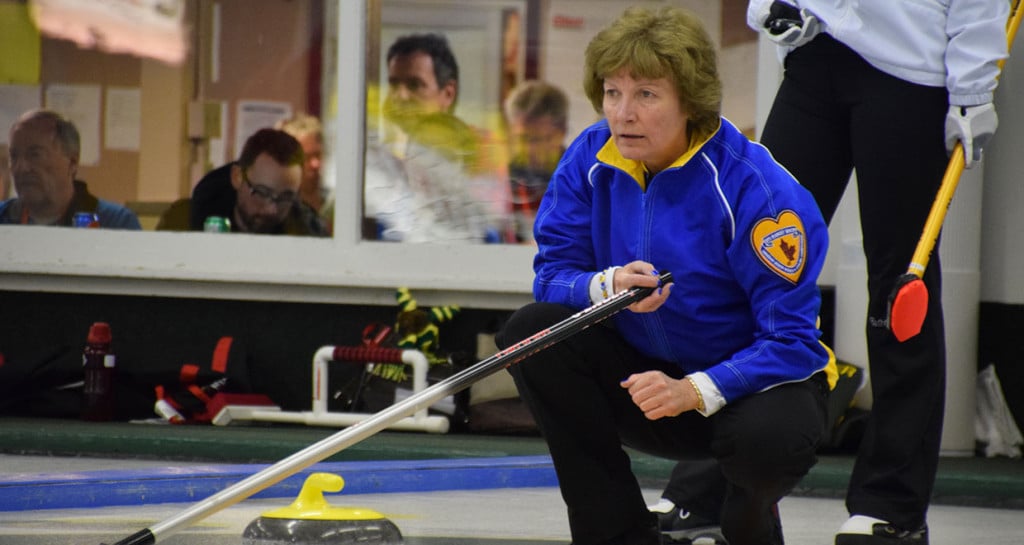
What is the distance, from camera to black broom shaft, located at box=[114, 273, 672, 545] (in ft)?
7.17

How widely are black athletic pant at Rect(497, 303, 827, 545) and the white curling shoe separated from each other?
0.27m

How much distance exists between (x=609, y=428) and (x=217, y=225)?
10.6 ft

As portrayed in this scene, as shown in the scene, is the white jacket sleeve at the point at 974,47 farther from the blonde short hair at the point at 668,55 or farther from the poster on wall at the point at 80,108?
the poster on wall at the point at 80,108

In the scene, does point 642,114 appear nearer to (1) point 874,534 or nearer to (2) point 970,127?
(2) point 970,127

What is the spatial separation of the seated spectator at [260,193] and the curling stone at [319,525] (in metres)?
2.88

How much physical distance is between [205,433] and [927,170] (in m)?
2.54

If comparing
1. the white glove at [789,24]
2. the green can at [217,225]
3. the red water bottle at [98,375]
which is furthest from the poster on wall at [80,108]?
the white glove at [789,24]

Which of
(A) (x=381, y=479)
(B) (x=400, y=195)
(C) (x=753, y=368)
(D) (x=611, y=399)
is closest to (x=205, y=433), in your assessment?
(A) (x=381, y=479)

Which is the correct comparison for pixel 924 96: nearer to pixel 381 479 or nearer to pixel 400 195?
pixel 381 479

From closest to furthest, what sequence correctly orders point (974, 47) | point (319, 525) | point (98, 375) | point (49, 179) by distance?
point (319, 525), point (974, 47), point (98, 375), point (49, 179)

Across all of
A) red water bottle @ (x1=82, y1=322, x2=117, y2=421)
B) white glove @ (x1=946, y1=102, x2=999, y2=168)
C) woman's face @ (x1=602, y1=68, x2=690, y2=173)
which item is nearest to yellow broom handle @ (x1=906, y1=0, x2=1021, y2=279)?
white glove @ (x1=946, y1=102, x2=999, y2=168)

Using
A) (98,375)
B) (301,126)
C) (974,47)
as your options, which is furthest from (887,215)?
(301,126)

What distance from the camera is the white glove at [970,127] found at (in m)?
2.59

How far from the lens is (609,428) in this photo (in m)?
2.35
